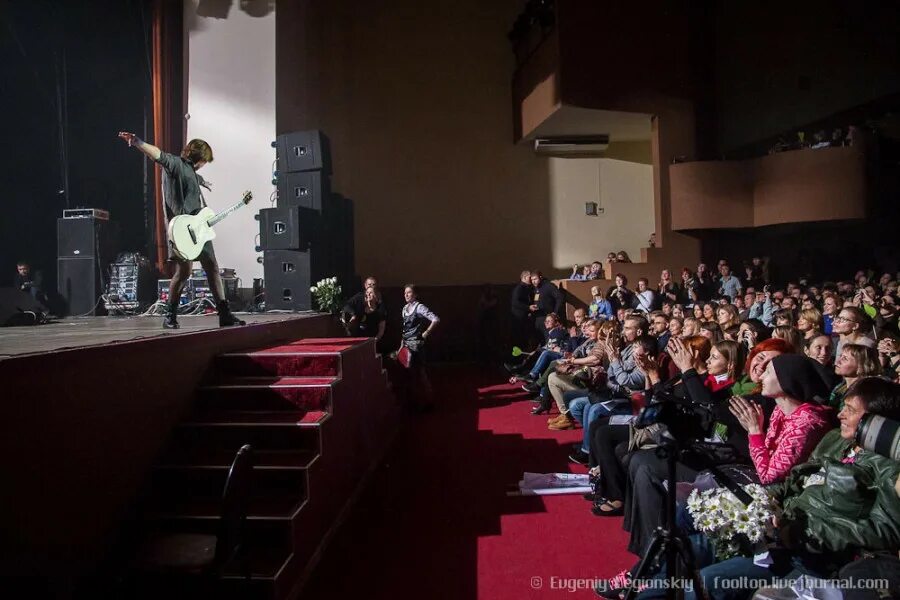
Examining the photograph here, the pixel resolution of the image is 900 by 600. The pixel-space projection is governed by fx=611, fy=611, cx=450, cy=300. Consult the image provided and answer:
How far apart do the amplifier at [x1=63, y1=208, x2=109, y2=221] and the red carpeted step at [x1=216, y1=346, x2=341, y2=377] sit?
502cm

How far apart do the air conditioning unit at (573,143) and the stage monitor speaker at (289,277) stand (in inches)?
203

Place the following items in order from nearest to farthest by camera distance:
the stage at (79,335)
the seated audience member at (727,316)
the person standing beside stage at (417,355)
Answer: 1. the stage at (79,335)
2. the seated audience member at (727,316)
3. the person standing beside stage at (417,355)

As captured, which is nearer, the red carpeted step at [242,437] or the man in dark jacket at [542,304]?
the red carpeted step at [242,437]

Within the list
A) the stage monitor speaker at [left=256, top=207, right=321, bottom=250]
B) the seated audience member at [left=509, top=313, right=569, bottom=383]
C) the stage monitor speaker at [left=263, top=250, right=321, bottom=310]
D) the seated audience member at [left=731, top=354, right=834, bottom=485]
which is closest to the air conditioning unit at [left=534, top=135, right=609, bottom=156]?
the seated audience member at [left=509, top=313, right=569, bottom=383]

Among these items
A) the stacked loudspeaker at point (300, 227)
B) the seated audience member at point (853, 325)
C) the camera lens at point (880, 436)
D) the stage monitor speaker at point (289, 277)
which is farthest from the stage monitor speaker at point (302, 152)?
the camera lens at point (880, 436)

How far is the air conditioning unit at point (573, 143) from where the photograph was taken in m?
10.4

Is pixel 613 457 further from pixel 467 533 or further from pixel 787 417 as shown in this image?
pixel 787 417

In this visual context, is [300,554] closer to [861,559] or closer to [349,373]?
[349,373]

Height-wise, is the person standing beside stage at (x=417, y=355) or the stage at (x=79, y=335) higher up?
the stage at (x=79, y=335)

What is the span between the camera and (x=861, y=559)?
160 cm

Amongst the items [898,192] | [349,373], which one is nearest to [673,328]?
[349,373]

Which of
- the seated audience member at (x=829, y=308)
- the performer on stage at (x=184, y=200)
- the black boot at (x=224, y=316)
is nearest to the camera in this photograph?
the performer on stage at (x=184, y=200)

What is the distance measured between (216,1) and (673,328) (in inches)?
309

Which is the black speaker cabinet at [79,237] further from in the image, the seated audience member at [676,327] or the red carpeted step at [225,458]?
the seated audience member at [676,327]
